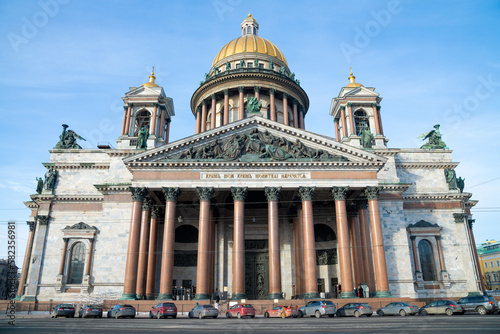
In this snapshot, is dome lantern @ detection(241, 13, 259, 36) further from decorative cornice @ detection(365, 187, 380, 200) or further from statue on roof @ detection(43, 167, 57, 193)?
decorative cornice @ detection(365, 187, 380, 200)

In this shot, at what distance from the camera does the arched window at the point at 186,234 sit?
38719 millimetres

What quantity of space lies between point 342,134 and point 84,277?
31.5 metres

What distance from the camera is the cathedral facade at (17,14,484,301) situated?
30.4 m

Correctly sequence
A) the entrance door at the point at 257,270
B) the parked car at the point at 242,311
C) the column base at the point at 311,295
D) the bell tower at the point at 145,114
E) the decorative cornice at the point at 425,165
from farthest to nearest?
1. the decorative cornice at the point at 425,165
2. the bell tower at the point at 145,114
3. the entrance door at the point at 257,270
4. the column base at the point at 311,295
5. the parked car at the point at 242,311

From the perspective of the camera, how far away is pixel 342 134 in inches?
1714

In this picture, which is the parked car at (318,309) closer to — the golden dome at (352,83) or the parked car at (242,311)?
the parked car at (242,311)

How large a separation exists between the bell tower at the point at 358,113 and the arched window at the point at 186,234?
63.7ft

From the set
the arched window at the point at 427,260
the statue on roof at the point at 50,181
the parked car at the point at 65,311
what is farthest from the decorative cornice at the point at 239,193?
the statue on roof at the point at 50,181

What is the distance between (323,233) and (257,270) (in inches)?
322

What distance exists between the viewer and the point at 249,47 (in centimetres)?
5494

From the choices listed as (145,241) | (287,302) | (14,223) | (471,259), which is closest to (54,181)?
(145,241)

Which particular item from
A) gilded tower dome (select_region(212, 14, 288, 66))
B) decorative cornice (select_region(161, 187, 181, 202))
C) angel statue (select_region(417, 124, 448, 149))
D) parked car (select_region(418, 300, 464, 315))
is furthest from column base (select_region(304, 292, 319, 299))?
gilded tower dome (select_region(212, 14, 288, 66))

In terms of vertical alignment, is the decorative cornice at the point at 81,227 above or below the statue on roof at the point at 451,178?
below

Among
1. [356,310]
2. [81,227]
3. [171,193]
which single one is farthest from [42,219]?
[356,310]
